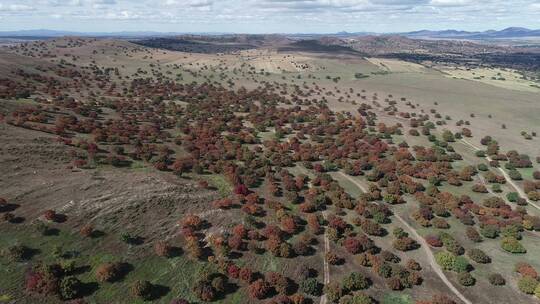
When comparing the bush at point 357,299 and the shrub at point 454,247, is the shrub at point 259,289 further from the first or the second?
the shrub at point 454,247

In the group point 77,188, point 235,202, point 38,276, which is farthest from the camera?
point 235,202

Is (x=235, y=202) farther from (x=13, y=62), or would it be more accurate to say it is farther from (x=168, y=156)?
(x=13, y=62)

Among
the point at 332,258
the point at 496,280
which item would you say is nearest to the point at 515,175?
the point at 496,280

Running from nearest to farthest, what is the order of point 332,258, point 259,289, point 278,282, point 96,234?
point 259,289
point 278,282
point 96,234
point 332,258

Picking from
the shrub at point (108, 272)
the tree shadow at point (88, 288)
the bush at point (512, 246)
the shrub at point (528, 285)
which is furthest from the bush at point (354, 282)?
the tree shadow at point (88, 288)

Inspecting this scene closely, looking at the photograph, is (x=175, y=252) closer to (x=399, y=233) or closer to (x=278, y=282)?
(x=278, y=282)

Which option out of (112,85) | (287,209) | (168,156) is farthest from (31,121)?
(112,85)
